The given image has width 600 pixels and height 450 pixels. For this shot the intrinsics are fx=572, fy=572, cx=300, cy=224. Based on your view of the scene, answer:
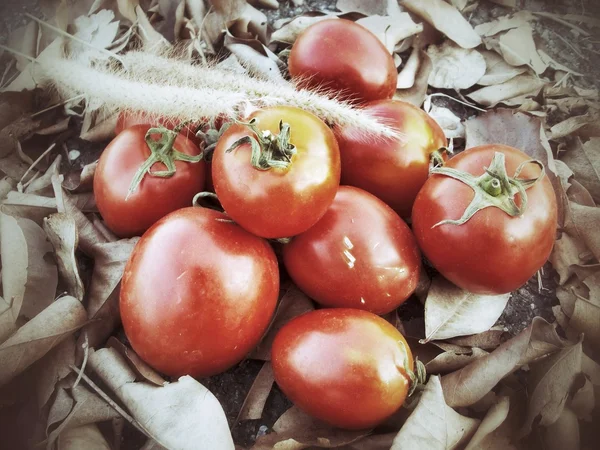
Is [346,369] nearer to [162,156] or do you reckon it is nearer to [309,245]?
[309,245]

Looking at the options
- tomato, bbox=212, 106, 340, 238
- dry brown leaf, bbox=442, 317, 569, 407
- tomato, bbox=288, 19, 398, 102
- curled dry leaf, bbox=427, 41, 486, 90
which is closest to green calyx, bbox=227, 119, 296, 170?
tomato, bbox=212, 106, 340, 238

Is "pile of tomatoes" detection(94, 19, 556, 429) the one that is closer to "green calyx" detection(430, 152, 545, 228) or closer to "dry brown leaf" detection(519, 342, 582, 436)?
"green calyx" detection(430, 152, 545, 228)

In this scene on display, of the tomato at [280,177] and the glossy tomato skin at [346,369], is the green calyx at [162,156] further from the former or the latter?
the glossy tomato skin at [346,369]

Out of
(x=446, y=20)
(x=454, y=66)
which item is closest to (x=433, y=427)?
(x=454, y=66)

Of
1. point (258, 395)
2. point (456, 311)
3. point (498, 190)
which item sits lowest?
point (258, 395)

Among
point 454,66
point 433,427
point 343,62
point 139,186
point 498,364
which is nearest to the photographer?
point 433,427

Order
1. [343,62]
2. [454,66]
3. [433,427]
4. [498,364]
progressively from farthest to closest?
[454,66]
[343,62]
[498,364]
[433,427]

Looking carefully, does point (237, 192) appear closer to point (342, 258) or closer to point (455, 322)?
point (342, 258)
